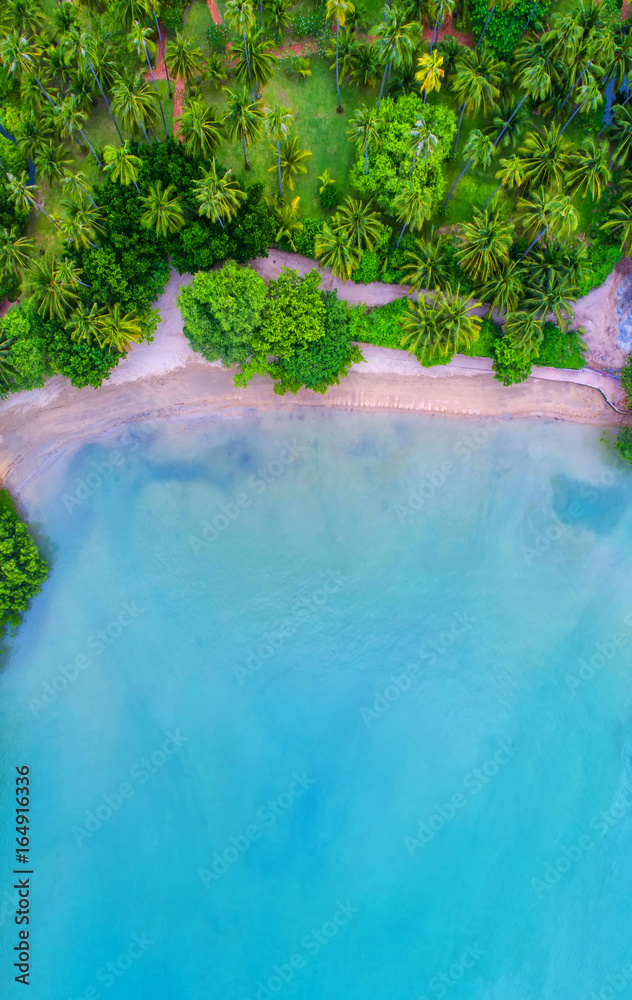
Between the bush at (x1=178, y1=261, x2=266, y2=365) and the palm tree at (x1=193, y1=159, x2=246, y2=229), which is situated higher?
the palm tree at (x1=193, y1=159, x2=246, y2=229)

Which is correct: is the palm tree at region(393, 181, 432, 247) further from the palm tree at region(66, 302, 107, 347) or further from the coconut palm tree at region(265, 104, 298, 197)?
the palm tree at region(66, 302, 107, 347)

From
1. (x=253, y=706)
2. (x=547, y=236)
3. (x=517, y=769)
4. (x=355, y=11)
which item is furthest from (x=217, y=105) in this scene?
(x=517, y=769)

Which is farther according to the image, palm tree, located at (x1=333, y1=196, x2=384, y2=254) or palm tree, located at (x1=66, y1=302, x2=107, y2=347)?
palm tree, located at (x1=333, y1=196, x2=384, y2=254)

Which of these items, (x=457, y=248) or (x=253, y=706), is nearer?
(x=457, y=248)

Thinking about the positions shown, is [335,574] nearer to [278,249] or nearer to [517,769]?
[517,769]

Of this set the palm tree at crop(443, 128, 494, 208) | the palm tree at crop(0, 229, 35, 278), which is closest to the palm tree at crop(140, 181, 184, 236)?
the palm tree at crop(0, 229, 35, 278)

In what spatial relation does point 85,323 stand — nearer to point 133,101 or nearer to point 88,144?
point 88,144
